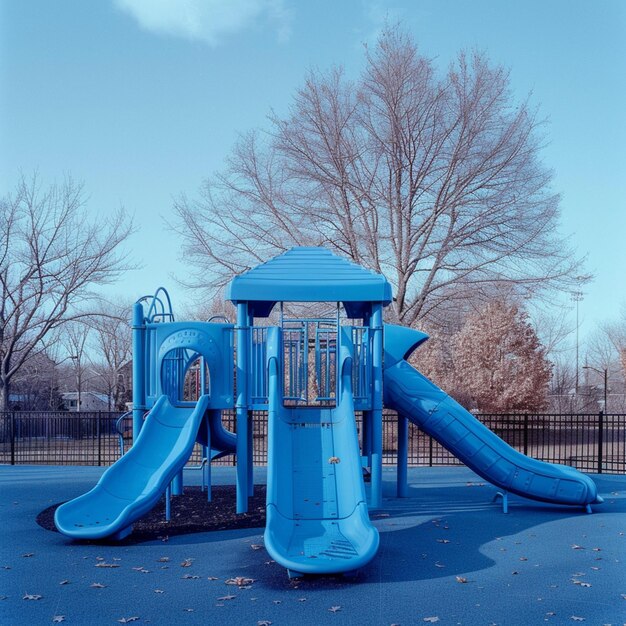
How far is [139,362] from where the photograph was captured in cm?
1223

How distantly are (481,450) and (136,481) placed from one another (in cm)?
533

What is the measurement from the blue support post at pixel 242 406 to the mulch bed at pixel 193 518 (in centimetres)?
33

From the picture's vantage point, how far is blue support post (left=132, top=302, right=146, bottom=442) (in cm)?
1215

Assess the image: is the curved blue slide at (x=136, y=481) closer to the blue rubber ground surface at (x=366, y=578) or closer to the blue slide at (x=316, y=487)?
the blue rubber ground surface at (x=366, y=578)

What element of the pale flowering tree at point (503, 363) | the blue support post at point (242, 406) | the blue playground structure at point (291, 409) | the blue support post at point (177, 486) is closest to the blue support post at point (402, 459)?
the blue playground structure at point (291, 409)

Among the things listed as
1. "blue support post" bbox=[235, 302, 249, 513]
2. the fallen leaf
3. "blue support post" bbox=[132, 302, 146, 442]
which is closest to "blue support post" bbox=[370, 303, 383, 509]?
"blue support post" bbox=[235, 302, 249, 513]

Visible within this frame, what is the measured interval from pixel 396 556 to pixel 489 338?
17502mm

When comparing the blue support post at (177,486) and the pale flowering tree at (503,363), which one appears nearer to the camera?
the blue support post at (177,486)

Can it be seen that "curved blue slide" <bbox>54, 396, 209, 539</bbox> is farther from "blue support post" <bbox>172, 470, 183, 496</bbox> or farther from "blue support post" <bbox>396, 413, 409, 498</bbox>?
"blue support post" <bbox>396, 413, 409, 498</bbox>

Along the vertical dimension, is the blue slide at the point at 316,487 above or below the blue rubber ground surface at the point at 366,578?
above

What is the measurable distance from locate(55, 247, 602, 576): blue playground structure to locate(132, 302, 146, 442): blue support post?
0.02 metres

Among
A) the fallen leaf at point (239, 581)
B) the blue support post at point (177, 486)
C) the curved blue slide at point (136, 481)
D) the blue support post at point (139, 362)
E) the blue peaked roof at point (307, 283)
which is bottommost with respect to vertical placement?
the blue support post at point (177, 486)

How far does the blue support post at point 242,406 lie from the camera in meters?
11.3

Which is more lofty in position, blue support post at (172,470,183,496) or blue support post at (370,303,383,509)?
blue support post at (370,303,383,509)
